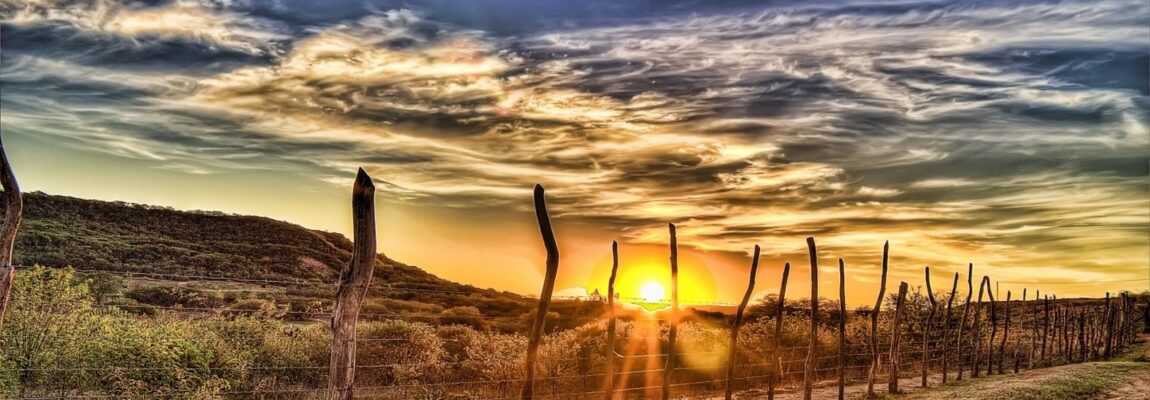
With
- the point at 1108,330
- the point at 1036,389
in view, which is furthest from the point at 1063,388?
the point at 1108,330

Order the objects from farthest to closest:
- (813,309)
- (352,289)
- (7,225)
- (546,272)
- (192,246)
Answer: (192,246), (813,309), (546,272), (352,289), (7,225)

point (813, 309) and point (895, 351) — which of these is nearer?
point (813, 309)

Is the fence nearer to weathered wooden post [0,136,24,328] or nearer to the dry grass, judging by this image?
the dry grass

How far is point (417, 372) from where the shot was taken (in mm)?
19562

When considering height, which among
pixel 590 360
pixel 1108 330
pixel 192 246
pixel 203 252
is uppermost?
pixel 1108 330

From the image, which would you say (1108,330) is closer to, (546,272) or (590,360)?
(590,360)

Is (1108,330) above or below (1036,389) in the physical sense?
above

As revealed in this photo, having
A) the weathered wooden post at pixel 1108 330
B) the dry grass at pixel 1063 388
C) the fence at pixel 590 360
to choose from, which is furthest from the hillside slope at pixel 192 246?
the weathered wooden post at pixel 1108 330

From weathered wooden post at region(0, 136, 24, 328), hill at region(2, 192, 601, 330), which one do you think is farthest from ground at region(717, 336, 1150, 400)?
weathered wooden post at region(0, 136, 24, 328)

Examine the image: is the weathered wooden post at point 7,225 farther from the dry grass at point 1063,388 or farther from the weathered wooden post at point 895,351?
the weathered wooden post at point 895,351

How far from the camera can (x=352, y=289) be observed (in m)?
8.27

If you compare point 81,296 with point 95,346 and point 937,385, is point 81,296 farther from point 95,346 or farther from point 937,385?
point 937,385

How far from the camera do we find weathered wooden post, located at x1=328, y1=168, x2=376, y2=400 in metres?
8.20

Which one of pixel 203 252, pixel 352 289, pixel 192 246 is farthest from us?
pixel 192 246
